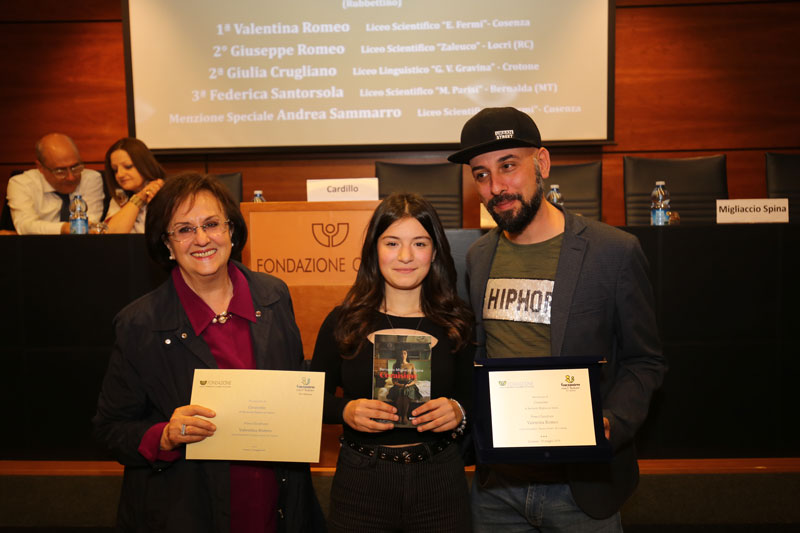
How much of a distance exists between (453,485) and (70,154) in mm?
3677

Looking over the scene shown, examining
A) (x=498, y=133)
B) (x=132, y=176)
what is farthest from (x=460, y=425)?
(x=132, y=176)

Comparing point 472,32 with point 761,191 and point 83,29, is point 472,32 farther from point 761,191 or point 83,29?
point 83,29

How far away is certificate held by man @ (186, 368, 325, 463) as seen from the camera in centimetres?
138

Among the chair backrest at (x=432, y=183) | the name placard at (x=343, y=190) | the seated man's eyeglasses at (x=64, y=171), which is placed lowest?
the name placard at (x=343, y=190)

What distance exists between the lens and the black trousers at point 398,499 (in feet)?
4.62

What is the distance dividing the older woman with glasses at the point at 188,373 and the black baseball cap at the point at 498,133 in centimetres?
70

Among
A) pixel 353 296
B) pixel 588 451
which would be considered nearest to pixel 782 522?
pixel 588 451

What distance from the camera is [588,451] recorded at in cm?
128

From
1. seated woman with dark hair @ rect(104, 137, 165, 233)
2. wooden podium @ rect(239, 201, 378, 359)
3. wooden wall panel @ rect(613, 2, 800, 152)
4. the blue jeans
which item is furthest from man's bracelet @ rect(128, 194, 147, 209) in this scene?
wooden wall panel @ rect(613, 2, 800, 152)

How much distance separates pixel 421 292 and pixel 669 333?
5.41 ft

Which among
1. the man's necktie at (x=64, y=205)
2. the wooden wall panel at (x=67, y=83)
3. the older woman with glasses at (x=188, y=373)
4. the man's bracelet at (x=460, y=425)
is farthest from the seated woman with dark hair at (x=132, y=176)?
the man's bracelet at (x=460, y=425)

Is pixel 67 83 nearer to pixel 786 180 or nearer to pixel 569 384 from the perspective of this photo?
pixel 569 384

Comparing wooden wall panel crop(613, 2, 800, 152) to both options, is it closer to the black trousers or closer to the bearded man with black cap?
the bearded man with black cap

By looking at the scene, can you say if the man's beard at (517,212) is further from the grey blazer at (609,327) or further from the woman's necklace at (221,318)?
the woman's necklace at (221,318)
